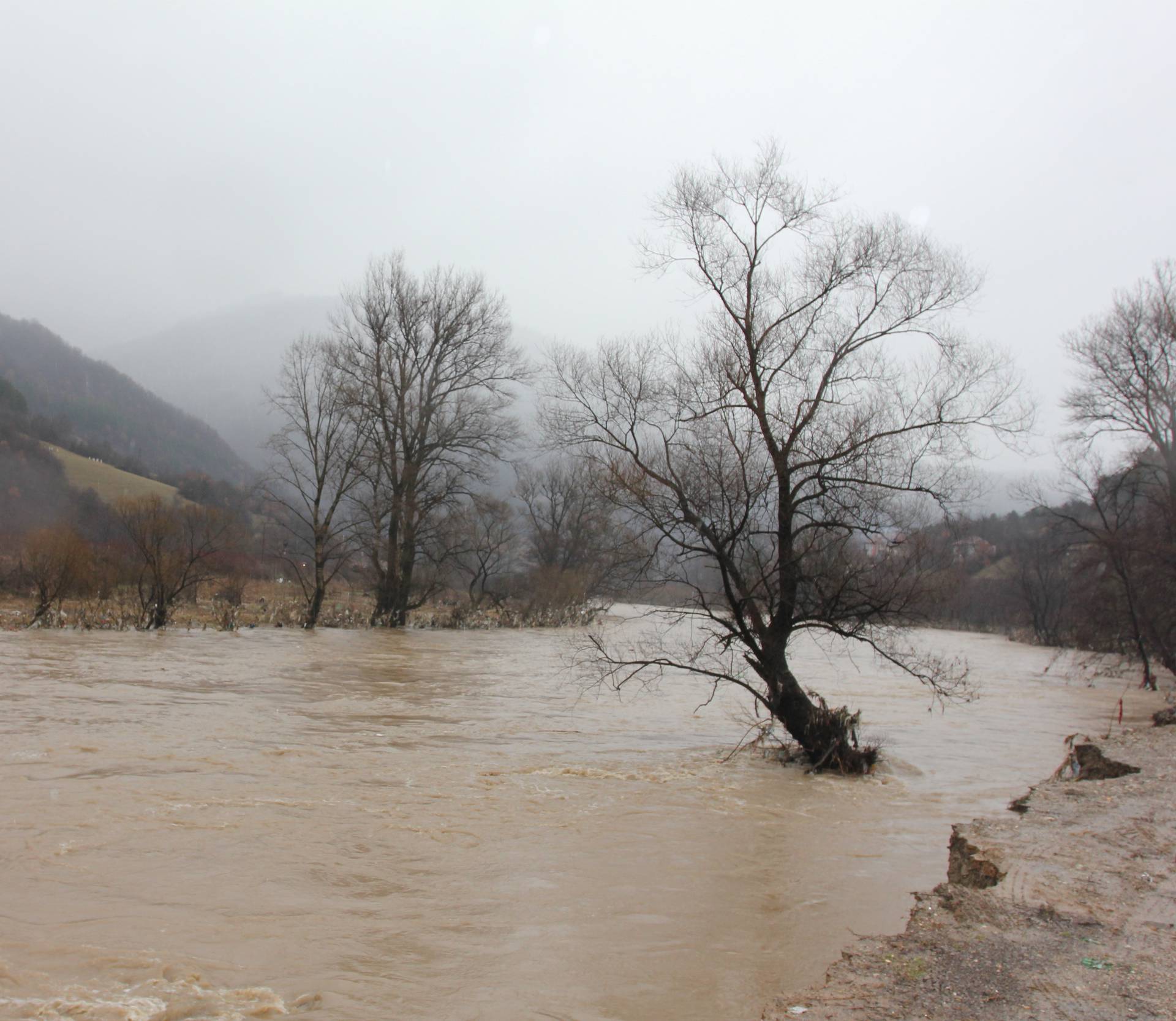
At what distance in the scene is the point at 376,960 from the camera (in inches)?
206

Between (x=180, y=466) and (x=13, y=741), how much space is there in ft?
436

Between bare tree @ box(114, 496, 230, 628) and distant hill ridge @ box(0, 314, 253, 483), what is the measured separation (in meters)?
91.3

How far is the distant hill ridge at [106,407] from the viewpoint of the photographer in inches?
5143

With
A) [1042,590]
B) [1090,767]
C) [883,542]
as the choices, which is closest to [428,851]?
[883,542]

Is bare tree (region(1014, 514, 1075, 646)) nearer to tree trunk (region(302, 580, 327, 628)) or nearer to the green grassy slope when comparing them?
tree trunk (region(302, 580, 327, 628))

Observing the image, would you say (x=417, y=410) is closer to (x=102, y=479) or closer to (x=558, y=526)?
(x=558, y=526)

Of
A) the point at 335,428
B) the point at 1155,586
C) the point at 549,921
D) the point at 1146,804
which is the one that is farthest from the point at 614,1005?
the point at 335,428

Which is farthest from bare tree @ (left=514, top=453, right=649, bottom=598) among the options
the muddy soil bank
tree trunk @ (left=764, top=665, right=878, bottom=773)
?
the muddy soil bank

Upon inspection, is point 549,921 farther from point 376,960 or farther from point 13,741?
point 13,741

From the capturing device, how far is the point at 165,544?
24.6 meters

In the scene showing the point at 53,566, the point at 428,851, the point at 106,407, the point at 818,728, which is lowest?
the point at 428,851

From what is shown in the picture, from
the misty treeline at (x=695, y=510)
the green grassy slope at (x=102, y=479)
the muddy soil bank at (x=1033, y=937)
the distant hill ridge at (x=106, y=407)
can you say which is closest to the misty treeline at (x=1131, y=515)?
the misty treeline at (x=695, y=510)

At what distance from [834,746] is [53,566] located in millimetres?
20545

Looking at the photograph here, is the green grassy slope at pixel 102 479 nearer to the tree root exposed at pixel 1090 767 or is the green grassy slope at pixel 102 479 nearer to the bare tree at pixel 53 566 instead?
the bare tree at pixel 53 566
